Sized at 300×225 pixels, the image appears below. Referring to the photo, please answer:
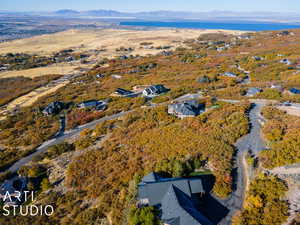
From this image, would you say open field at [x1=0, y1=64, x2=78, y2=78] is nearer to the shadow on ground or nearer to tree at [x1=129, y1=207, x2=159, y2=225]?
tree at [x1=129, y1=207, x2=159, y2=225]

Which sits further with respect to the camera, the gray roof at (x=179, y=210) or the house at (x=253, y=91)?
the house at (x=253, y=91)

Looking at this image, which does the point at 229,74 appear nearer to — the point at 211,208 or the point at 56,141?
the point at 56,141

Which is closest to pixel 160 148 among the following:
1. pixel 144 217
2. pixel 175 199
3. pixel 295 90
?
pixel 175 199

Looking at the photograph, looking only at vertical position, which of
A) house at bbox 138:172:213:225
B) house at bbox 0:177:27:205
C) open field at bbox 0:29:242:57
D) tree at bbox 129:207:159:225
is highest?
open field at bbox 0:29:242:57

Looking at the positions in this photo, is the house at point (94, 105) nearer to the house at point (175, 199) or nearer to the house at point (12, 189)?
the house at point (12, 189)

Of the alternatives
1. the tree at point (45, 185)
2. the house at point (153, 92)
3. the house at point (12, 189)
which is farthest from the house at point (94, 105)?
the house at point (12, 189)

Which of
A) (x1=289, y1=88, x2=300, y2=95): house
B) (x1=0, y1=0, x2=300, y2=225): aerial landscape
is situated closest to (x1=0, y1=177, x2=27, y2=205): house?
(x1=0, y1=0, x2=300, y2=225): aerial landscape
